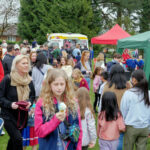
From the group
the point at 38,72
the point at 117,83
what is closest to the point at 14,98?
the point at 117,83

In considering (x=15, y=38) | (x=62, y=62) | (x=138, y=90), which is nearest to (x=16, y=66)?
(x=138, y=90)

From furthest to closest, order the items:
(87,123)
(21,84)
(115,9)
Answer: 1. (115,9)
2. (21,84)
3. (87,123)

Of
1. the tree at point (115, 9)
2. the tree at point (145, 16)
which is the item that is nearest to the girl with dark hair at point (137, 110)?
the tree at point (115, 9)

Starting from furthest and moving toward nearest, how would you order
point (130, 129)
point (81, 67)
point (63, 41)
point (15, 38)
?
point (15, 38)
point (63, 41)
point (81, 67)
point (130, 129)

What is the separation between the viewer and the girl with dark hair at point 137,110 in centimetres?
366

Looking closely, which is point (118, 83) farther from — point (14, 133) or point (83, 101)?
point (14, 133)

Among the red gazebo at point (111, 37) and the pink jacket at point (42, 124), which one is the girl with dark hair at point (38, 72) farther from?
the red gazebo at point (111, 37)

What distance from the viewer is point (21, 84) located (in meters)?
3.57

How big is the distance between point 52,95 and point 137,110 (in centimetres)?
172

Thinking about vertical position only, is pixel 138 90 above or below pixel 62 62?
→ below

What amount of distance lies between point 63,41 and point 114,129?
1594cm

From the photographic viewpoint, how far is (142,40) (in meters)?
7.36

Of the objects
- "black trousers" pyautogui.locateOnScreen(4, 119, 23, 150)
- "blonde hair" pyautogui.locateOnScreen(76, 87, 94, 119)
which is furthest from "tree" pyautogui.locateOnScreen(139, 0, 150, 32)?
"black trousers" pyautogui.locateOnScreen(4, 119, 23, 150)

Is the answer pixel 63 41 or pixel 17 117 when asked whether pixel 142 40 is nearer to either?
pixel 17 117
